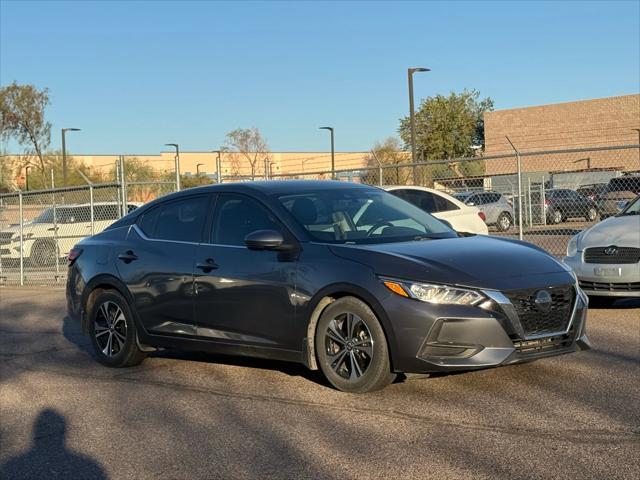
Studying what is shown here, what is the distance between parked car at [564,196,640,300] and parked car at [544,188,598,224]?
6.31 m

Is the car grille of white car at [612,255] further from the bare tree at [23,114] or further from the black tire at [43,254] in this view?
the bare tree at [23,114]

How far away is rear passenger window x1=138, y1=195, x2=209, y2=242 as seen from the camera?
7.25 meters

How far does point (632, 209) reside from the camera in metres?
10.5

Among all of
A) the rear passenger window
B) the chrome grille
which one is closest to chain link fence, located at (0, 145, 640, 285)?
the rear passenger window

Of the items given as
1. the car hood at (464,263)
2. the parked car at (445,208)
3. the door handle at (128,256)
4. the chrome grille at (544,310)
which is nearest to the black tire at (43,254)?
the parked car at (445,208)

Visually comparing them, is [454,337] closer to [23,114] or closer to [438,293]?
[438,293]

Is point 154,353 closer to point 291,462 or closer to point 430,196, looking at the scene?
point 291,462

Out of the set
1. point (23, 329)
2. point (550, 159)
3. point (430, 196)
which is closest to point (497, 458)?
point (23, 329)

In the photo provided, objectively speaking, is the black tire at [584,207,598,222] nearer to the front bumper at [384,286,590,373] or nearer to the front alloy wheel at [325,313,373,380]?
the front bumper at [384,286,590,373]

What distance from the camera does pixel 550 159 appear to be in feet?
169

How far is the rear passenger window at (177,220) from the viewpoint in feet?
23.8

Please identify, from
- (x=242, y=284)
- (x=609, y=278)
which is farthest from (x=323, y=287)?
(x=609, y=278)

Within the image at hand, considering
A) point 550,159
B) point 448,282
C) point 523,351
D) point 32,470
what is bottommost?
point 32,470

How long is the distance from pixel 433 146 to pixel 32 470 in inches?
1985
